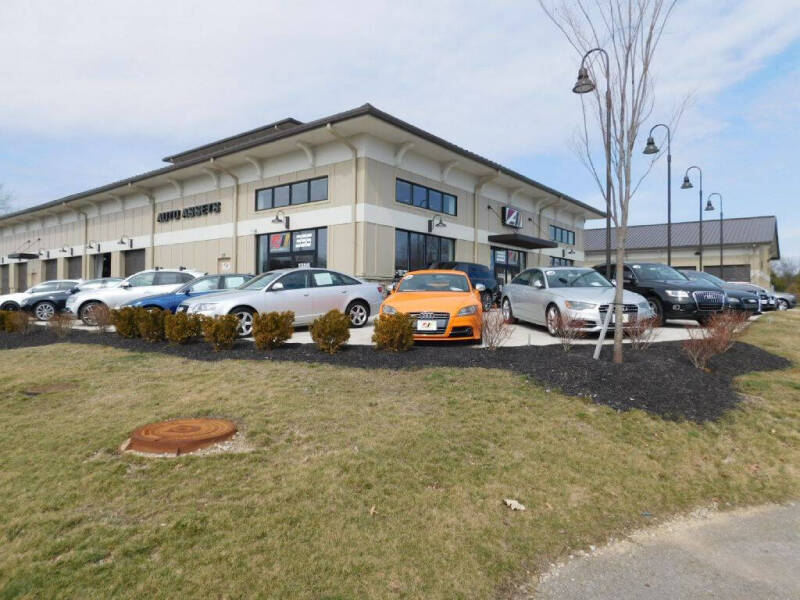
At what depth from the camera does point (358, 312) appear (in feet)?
39.1

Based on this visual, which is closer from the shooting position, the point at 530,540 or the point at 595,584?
the point at 595,584

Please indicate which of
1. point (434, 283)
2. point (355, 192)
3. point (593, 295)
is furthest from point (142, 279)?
point (593, 295)

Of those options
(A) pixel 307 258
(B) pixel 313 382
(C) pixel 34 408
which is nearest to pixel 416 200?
(A) pixel 307 258

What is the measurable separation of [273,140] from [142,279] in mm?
7416

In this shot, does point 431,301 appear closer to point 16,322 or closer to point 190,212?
point 16,322

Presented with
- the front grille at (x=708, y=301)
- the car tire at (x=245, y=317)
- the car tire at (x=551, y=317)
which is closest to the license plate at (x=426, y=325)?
the car tire at (x=551, y=317)

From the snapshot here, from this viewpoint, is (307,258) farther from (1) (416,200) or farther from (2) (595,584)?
(2) (595,584)

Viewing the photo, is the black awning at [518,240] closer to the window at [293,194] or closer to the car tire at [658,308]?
the window at [293,194]

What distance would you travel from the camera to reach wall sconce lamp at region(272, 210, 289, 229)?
63.3ft

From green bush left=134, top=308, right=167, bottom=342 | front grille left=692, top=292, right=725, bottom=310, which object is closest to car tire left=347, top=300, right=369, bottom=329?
green bush left=134, top=308, right=167, bottom=342

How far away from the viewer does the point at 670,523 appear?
3.43m

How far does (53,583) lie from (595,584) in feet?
9.46

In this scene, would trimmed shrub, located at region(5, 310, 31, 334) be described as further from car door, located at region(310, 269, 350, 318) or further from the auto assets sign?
the auto assets sign

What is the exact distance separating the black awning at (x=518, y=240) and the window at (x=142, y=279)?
14967 millimetres
